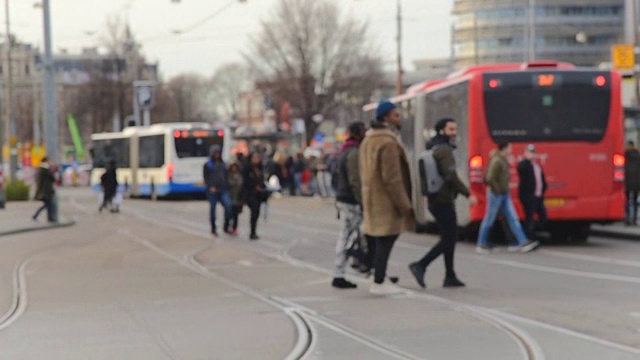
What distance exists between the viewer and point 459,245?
72.0 feet

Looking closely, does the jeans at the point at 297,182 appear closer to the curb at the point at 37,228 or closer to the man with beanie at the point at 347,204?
the curb at the point at 37,228

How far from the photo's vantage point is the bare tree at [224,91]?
136625 mm

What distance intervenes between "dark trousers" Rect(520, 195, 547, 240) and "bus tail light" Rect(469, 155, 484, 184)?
2.29 ft

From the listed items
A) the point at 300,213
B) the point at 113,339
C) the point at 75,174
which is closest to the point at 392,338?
the point at 113,339

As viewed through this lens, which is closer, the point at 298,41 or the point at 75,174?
the point at 298,41

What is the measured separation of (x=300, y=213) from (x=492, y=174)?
17.1 metres

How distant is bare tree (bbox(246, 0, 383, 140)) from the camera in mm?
68938

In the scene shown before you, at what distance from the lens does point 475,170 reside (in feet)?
68.4

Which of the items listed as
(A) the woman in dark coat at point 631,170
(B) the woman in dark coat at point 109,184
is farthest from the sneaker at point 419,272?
(B) the woman in dark coat at point 109,184

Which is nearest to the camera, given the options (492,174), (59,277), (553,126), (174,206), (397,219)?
(397,219)

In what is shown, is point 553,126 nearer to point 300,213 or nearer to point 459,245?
point 459,245

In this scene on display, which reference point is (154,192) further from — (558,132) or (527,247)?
(527,247)

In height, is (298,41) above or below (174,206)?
above

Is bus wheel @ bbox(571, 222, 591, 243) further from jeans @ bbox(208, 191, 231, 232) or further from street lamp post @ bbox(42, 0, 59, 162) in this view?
street lamp post @ bbox(42, 0, 59, 162)
